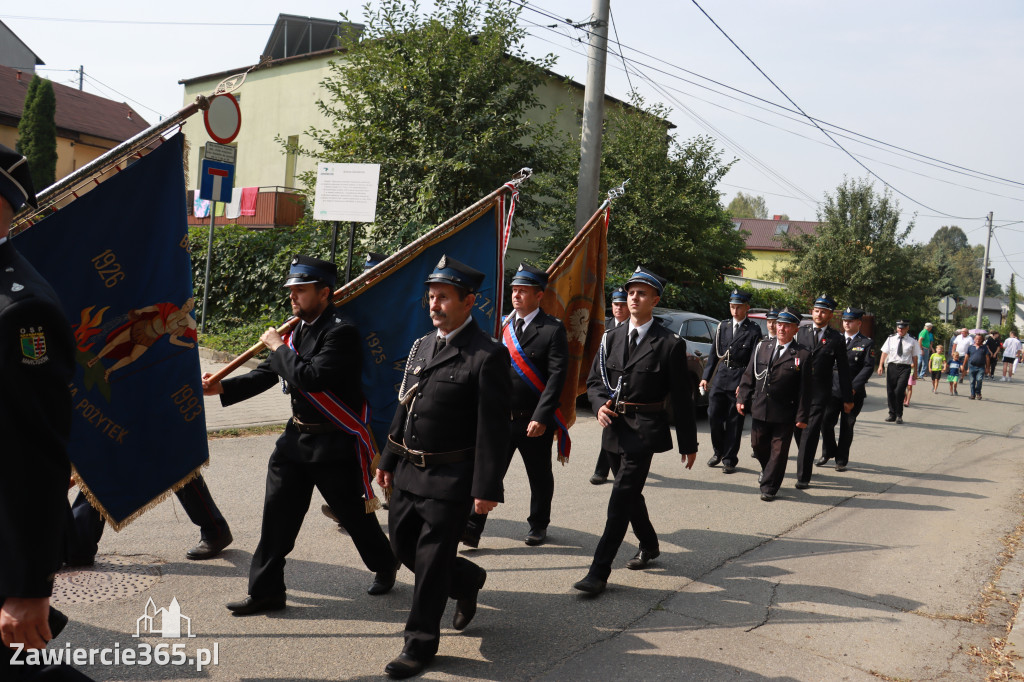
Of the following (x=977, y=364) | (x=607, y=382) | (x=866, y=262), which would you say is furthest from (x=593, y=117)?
(x=866, y=262)

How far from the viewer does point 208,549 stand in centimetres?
523

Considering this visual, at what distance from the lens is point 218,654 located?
12.9ft

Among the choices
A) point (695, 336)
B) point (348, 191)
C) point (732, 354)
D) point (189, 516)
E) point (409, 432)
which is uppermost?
point (348, 191)

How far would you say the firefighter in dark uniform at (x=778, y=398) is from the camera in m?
8.27

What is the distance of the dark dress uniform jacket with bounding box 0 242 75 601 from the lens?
215cm

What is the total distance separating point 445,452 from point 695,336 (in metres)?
10.2

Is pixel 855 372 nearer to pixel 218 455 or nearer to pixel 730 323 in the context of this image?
pixel 730 323

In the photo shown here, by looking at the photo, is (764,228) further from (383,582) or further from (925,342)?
(383,582)

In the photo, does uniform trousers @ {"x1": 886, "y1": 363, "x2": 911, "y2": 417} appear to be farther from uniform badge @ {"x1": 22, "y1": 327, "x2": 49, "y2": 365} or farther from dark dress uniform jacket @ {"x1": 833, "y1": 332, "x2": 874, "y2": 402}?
uniform badge @ {"x1": 22, "y1": 327, "x2": 49, "y2": 365}

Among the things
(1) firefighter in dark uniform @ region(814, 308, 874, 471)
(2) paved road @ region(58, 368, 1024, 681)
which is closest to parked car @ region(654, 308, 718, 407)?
(1) firefighter in dark uniform @ region(814, 308, 874, 471)

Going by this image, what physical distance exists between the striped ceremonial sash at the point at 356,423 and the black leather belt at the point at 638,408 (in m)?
1.81

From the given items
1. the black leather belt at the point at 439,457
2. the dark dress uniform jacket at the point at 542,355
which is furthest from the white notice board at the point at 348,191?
the black leather belt at the point at 439,457

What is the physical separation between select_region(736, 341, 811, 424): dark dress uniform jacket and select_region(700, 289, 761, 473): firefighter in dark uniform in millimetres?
1032

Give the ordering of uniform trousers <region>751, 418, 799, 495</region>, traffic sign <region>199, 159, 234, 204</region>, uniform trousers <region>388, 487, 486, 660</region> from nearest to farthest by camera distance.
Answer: uniform trousers <region>388, 487, 486, 660</region>
uniform trousers <region>751, 418, 799, 495</region>
traffic sign <region>199, 159, 234, 204</region>
